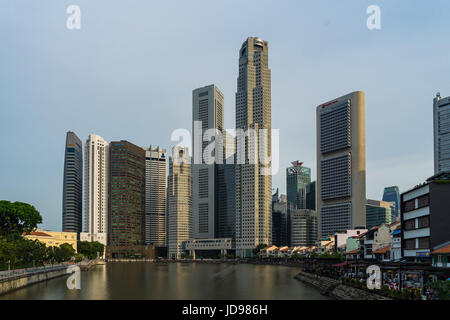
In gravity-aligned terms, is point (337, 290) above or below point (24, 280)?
above

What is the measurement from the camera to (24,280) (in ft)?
294

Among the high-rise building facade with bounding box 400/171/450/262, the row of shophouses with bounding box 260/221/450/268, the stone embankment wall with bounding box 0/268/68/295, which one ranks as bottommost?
the stone embankment wall with bounding box 0/268/68/295

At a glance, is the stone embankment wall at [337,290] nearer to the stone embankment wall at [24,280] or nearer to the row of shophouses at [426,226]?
the row of shophouses at [426,226]

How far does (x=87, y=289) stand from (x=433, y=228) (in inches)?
2536

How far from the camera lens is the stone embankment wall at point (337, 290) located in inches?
2272

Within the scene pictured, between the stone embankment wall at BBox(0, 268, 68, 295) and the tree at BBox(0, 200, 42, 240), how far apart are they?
24371 millimetres

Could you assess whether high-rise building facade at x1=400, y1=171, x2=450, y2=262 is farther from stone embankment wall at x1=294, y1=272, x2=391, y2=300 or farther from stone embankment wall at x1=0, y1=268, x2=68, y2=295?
stone embankment wall at x1=0, y1=268, x2=68, y2=295

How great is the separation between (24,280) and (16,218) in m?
55.2

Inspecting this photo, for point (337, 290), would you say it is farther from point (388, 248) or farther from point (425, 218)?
point (388, 248)

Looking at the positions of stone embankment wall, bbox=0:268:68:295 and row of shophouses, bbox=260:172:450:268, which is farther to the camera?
stone embankment wall, bbox=0:268:68:295

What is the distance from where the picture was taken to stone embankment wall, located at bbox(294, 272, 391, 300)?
5772 cm

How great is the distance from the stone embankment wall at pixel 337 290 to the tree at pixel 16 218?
87228 mm

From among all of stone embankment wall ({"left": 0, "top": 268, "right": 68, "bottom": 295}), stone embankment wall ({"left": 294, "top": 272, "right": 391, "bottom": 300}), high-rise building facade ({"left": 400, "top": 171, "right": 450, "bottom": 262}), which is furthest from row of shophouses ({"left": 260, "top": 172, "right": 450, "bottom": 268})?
stone embankment wall ({"left": 0, "top": 268, "right": 68, "bottom": 295})

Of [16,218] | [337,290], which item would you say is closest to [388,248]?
[337,290]
